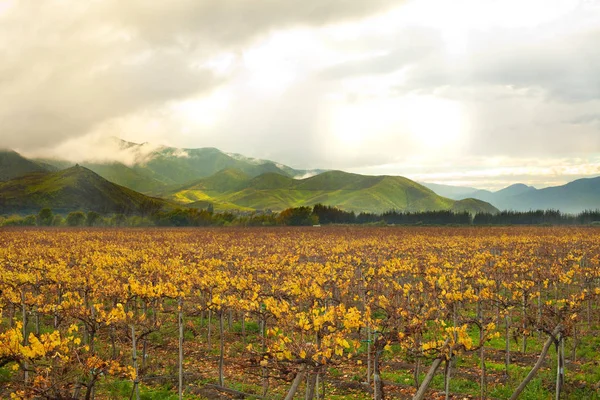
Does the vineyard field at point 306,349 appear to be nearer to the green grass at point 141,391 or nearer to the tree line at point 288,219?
the green grass at point 141,391

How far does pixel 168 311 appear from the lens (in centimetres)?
2734

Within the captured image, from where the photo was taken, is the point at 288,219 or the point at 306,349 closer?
the point at 306,349

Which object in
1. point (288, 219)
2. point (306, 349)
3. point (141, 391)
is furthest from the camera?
point (288, 219)

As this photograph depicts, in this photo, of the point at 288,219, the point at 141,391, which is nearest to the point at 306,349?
the point at 141,391

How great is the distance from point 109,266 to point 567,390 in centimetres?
2795

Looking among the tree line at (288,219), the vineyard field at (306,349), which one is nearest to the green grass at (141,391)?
the vineyard field at (306,349)

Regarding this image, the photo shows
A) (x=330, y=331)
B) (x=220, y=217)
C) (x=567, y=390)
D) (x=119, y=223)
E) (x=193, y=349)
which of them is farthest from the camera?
(x=119, y=223)

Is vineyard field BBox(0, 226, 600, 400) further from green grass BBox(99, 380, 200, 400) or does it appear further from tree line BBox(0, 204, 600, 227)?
tree line BBox(0, 204, 600, 227)

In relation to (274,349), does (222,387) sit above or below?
below

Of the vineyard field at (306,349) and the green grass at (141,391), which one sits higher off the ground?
the vineyard field at (306,349)

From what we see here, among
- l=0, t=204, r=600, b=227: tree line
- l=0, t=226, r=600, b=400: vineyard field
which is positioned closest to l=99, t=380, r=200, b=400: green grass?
l=0, t=226, r=600, b=400: vineyard field

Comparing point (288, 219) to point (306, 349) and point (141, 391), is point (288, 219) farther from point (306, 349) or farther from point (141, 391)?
point (306, 349)

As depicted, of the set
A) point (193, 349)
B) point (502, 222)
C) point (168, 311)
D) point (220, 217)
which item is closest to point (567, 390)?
point (193, 349)

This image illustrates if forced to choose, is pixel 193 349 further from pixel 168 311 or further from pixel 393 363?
pixel 393 363
